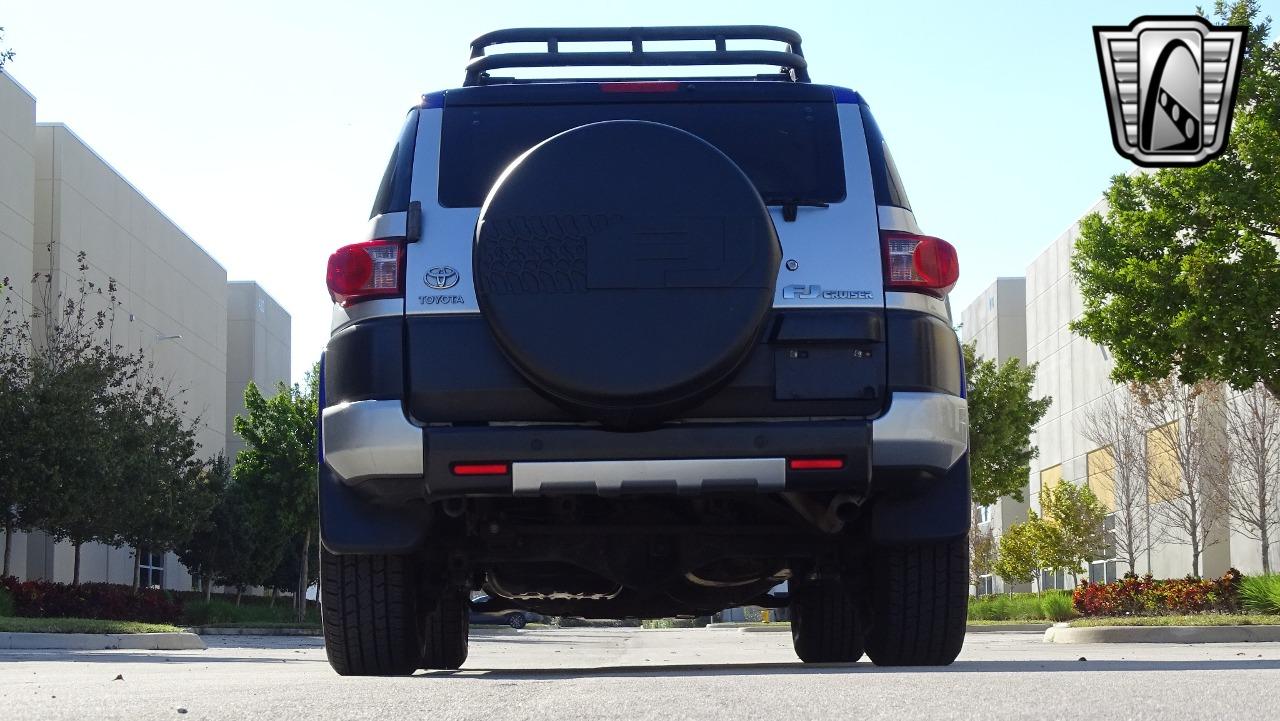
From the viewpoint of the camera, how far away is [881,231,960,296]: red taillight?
5.47 metres

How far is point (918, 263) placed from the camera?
217 inches

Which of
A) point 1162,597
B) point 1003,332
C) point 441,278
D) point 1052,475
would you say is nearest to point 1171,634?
point 1162,597

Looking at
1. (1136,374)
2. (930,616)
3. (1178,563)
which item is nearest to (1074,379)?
(1178,563)

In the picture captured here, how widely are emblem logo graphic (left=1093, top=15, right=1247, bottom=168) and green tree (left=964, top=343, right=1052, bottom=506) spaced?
41.7ft

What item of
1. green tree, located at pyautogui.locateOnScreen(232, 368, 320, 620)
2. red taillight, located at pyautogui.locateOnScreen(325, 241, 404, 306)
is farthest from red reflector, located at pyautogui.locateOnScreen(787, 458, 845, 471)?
green tree, located at pyautogui.locateOnScreen(232, 368, 320, 620)

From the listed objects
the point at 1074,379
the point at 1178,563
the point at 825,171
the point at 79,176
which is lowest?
the point at 1178,563

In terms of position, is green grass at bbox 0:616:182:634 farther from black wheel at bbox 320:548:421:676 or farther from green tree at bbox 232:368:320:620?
green tree at bbox 232:368:320:620

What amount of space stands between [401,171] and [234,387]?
7336cm

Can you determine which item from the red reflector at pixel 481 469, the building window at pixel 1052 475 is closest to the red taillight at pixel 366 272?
the red reflector at pixel 481 469

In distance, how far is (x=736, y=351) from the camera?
5.12 metres

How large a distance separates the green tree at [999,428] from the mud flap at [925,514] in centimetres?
3024

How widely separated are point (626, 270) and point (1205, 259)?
1957cm

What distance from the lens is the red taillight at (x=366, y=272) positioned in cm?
548

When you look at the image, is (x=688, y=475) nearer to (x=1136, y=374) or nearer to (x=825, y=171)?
(x=825, y=171)
